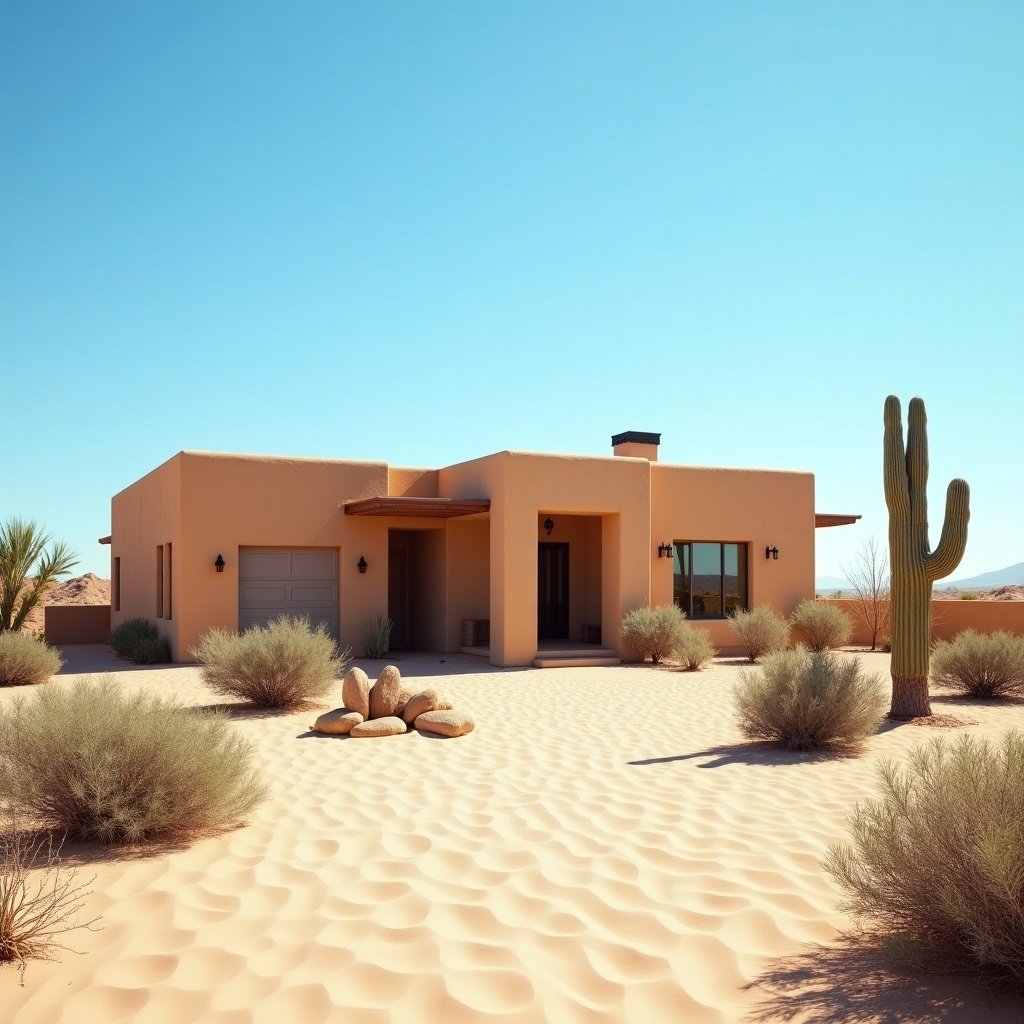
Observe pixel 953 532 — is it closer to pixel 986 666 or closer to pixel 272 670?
pixel 986 666

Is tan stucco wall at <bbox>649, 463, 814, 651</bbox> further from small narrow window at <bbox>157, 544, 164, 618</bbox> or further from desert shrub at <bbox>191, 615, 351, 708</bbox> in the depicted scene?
small narrow window at <bbox>157, 544, 164, 618</bbox>

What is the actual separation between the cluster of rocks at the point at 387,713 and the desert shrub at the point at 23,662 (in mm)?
6846

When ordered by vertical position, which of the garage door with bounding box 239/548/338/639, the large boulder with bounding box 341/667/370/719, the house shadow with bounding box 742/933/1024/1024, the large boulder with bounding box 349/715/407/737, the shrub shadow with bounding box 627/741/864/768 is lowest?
the shrub shadow with bounding box 627/741/864/768

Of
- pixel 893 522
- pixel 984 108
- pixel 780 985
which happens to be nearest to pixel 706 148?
pixel 984 108

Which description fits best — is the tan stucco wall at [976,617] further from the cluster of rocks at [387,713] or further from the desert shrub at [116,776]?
the desert shrub at [116,776]

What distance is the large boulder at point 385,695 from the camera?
8.91 m

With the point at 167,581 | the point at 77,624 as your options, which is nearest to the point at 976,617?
the point at 167,581

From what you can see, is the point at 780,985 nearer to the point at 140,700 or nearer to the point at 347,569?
the point at 140,700

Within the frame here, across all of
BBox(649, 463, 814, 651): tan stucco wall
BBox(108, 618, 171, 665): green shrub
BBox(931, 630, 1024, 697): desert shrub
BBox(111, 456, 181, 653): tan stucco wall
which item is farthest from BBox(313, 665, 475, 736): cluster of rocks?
BBox(649, 463, 814, 651): tan stucco wall

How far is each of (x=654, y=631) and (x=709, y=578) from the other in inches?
123

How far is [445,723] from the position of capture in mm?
8352

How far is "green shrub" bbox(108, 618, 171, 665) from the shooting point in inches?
614

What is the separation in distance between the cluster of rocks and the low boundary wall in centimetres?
1647

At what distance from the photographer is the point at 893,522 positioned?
9602mm
